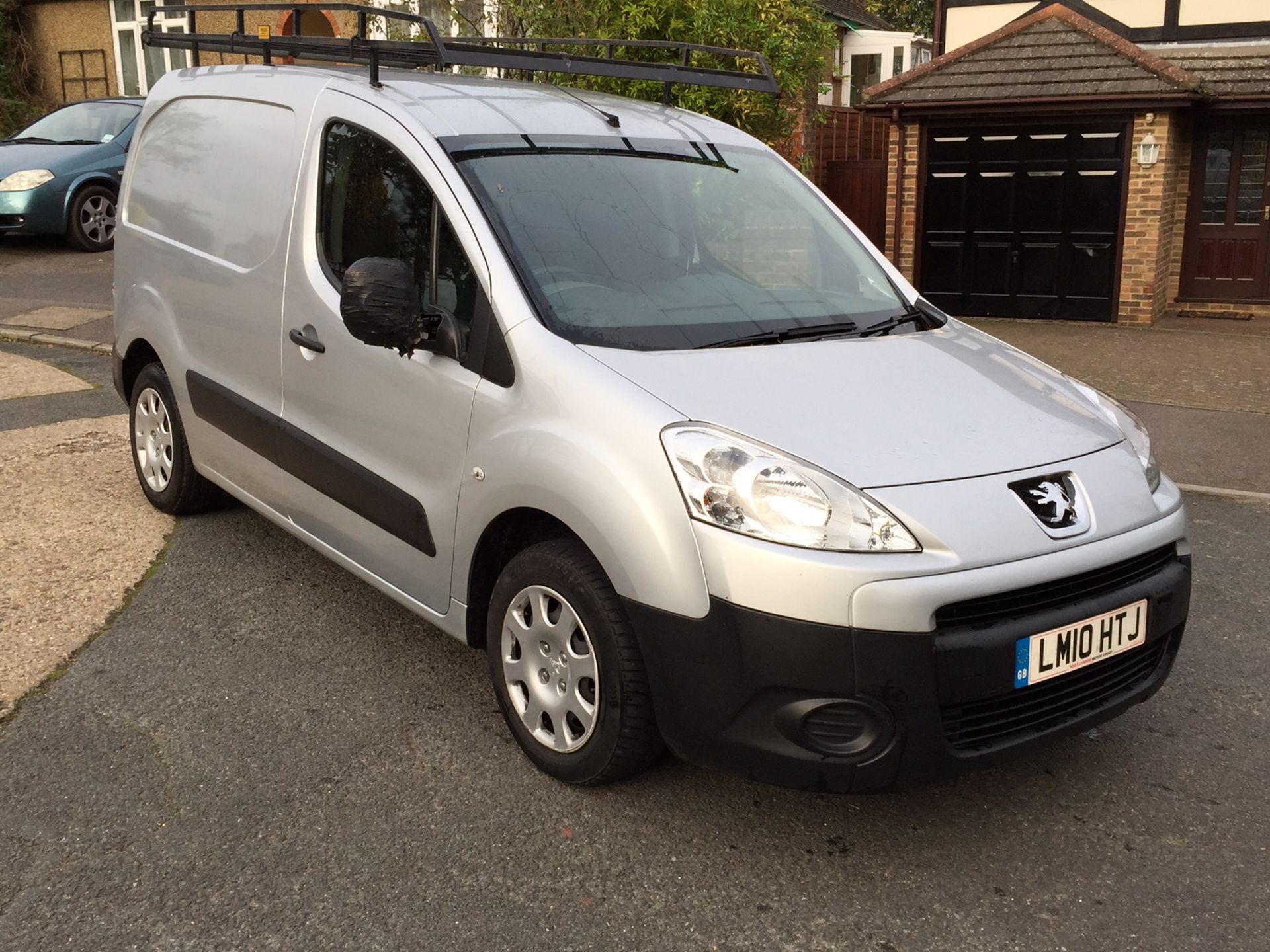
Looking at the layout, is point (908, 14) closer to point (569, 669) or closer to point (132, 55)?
point (132, 55)

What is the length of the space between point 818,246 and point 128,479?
3.84m

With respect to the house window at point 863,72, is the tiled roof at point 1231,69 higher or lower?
lower

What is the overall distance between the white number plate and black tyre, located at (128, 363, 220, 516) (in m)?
3.68

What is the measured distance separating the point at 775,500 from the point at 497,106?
1880 mm

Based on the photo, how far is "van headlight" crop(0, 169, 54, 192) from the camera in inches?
563

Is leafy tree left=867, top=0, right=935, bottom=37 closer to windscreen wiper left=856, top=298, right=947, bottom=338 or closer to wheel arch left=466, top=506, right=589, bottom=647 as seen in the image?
windscreen wiper left=856, top=298, right=947, bottom=338

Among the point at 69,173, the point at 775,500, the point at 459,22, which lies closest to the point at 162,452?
the point at 775,500

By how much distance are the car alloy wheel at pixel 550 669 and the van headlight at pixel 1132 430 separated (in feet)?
5.20

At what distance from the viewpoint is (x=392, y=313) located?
3469 millimetres

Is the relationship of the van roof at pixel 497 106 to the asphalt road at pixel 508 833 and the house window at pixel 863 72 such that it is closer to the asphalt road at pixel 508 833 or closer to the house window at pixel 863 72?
the asphalt road at pixel 508 833

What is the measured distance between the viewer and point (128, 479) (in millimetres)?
6320

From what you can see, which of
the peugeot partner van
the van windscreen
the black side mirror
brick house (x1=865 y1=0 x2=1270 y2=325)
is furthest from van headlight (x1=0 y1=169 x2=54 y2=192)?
the black side mirror

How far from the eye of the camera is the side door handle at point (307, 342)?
13.5ft

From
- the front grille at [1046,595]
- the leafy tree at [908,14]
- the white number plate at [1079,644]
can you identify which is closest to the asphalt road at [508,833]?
the white number plate at [1079,644]
